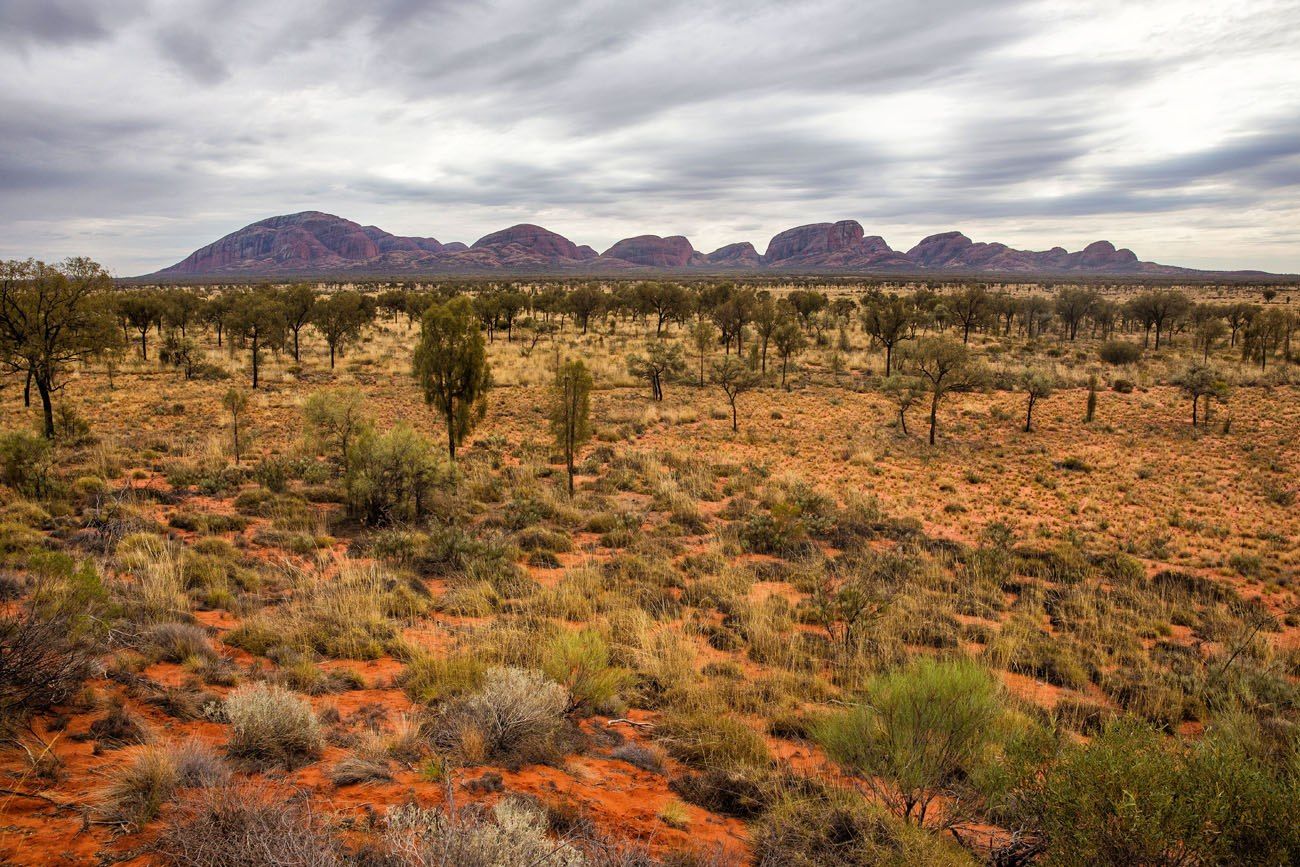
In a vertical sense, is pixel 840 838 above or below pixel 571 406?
below

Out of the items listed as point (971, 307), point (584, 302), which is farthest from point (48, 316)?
point (971, 307)

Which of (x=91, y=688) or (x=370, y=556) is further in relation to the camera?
(x=370, y=556)

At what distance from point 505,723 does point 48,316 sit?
66.9 ft

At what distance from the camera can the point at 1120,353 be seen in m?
38.1

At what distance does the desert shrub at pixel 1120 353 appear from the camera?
38000 millimetres

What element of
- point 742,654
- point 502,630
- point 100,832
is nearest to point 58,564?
point 100,832

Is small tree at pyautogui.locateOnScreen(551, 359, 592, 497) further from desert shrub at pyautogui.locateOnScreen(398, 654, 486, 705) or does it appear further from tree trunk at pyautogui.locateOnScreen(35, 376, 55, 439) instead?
tree trunk at pyautogui.locateOnScreen(35, 376, 55, 439)

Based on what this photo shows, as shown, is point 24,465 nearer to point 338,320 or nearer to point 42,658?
point 42,658

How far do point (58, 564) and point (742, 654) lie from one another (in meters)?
7.41

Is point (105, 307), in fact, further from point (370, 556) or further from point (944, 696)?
point (944, 696)

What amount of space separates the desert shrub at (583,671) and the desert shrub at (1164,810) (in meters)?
3.94

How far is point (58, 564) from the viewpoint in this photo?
6293mm

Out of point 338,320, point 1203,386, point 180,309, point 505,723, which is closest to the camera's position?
point 505,723

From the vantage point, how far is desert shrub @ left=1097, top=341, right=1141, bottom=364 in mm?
38000
